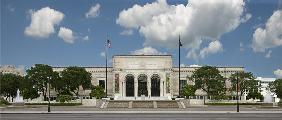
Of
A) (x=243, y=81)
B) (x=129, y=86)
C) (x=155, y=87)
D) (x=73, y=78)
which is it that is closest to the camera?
(x=243, y=81)

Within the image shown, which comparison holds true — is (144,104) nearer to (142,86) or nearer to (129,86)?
(129,86)

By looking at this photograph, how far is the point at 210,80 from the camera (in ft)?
329

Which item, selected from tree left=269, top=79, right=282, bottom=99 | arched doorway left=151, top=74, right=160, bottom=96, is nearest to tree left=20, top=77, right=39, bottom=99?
arched doorway left=151, top=74, right=160, bottom=96

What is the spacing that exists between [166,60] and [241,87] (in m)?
24.2

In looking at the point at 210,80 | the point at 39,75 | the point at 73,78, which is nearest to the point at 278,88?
the point at 210,80

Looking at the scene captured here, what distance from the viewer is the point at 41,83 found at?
10094 centimetres

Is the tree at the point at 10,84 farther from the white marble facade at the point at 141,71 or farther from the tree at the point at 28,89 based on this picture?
the white marble facade at the point at 141,71

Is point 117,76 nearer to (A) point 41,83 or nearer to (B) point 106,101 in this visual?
(A) point 41,83

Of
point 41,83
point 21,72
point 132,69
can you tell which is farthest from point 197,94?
point 21,72

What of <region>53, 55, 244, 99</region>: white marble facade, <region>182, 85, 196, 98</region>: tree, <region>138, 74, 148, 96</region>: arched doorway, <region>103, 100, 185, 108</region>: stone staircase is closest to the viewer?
<region>103, 100, 185, 108</region>: stone staircase

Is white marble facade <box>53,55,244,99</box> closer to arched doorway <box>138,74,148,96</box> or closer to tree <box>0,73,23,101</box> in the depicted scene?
arched doorway <box>138,74,148,96</box>

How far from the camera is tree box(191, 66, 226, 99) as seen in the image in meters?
99.8

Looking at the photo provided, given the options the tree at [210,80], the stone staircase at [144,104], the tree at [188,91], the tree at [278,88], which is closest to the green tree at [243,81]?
the tree at [210,80]

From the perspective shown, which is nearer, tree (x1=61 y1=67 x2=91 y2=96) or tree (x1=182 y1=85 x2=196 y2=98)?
tree (x1=182 y1=85 x2=196 y2=98)
